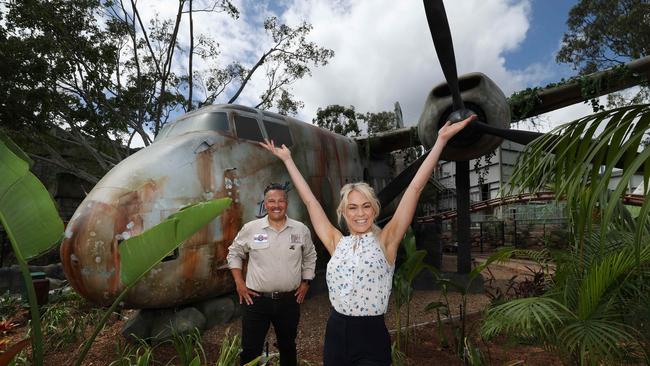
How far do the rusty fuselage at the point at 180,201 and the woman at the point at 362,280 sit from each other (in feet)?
8.11

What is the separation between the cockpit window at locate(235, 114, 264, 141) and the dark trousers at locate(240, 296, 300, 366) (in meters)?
2.95

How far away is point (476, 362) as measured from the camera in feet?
10.7

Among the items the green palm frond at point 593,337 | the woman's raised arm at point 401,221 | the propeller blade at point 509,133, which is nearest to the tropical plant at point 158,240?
the woman's raised arm at point 401,221

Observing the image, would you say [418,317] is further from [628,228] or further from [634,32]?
[634,32]

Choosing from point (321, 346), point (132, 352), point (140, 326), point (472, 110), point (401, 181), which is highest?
point (472, 110)

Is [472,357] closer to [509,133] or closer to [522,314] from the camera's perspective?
[522,314]

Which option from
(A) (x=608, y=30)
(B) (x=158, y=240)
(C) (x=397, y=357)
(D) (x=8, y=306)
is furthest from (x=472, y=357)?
(A) (x=608, y=30)

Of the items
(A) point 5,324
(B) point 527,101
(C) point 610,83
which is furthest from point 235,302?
(C) point 610,83

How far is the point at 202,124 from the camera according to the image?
5.37 meters

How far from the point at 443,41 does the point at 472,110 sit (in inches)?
59.1

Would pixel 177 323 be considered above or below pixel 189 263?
below

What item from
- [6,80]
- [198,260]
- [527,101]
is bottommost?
[198,260]

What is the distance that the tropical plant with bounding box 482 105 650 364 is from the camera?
1.84 metres

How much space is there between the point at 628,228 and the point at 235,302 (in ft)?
15.5
